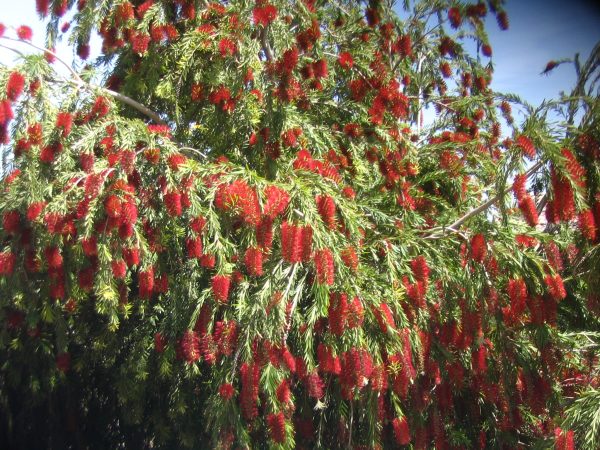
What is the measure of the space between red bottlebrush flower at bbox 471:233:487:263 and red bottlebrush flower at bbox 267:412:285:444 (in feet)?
3.92

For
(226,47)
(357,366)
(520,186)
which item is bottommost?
(357,366)

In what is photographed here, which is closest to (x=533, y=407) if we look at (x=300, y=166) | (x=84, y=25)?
(x=300, y=166)

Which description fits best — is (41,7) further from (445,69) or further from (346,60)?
(445,69)

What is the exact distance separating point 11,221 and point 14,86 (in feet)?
2.08

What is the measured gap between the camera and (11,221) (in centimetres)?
288

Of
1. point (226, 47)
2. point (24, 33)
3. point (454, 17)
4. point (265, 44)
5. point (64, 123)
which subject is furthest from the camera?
point (454, 17)

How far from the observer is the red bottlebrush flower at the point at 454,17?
5.33 metres

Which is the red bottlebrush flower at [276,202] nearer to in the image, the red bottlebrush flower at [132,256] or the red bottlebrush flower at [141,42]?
the red bottlebrush flower at [132,256]

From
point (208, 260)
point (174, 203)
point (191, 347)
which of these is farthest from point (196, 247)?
point (191, 347)

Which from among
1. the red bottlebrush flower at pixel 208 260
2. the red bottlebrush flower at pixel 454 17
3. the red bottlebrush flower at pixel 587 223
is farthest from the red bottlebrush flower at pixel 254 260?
the red bottlebrush flower at pixel 454 17

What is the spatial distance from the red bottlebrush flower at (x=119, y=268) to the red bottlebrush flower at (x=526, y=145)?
180 cm

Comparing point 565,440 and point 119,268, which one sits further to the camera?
point 119,268

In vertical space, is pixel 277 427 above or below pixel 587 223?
below

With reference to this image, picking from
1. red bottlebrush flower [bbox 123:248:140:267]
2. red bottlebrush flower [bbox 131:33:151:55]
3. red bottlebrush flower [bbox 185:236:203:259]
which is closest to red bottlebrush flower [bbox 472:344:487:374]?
red bottlebrush flower [bbox 185:236:203:259]
